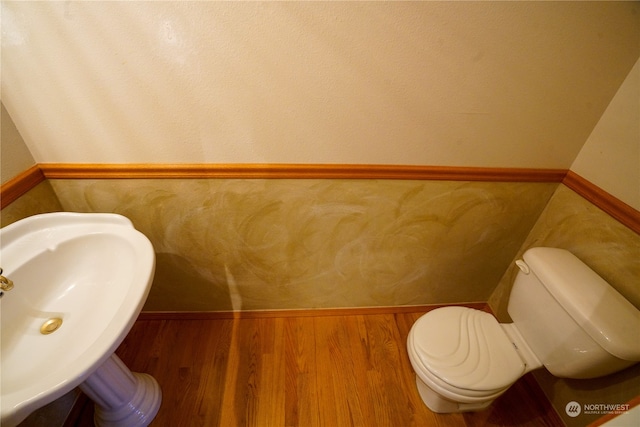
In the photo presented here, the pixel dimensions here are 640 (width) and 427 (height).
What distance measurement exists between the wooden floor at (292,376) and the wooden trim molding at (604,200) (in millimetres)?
860

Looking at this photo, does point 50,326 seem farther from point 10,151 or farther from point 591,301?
point 591,301

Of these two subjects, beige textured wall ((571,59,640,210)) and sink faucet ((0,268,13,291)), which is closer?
sink faucet ((0,268,13,291))

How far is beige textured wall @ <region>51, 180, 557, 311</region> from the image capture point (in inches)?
43.6

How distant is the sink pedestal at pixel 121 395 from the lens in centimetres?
96

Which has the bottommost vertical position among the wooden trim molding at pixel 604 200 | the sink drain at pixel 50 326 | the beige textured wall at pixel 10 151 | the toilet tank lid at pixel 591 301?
the sink drain at pixel 50 326

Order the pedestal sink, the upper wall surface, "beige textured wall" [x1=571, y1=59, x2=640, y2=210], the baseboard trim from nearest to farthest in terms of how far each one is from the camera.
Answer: the pedestal sink
the upper wall surface
"beige textured wall" [x1=571, y1=59, x2=640, y2=210]
the baseboard trim

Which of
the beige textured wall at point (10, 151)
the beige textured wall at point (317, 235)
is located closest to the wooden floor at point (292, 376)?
the beige textured wall at point (317, 235)

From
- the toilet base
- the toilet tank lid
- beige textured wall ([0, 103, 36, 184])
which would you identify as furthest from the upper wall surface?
the toilet base

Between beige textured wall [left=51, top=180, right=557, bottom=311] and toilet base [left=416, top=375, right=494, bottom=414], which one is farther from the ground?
beige textured wall [left=51, top=180, right=557, bottom=311]

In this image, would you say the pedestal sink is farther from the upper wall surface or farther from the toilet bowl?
the toilet bowl

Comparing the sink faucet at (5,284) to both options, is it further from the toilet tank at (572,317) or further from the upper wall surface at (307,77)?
the toilet tank at (572,317)

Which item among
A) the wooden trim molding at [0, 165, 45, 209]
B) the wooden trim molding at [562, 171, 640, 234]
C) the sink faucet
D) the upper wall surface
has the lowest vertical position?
the sink faucet

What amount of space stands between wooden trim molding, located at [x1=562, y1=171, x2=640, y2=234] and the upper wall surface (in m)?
0.17

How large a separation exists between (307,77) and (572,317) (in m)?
Result: 1.15
